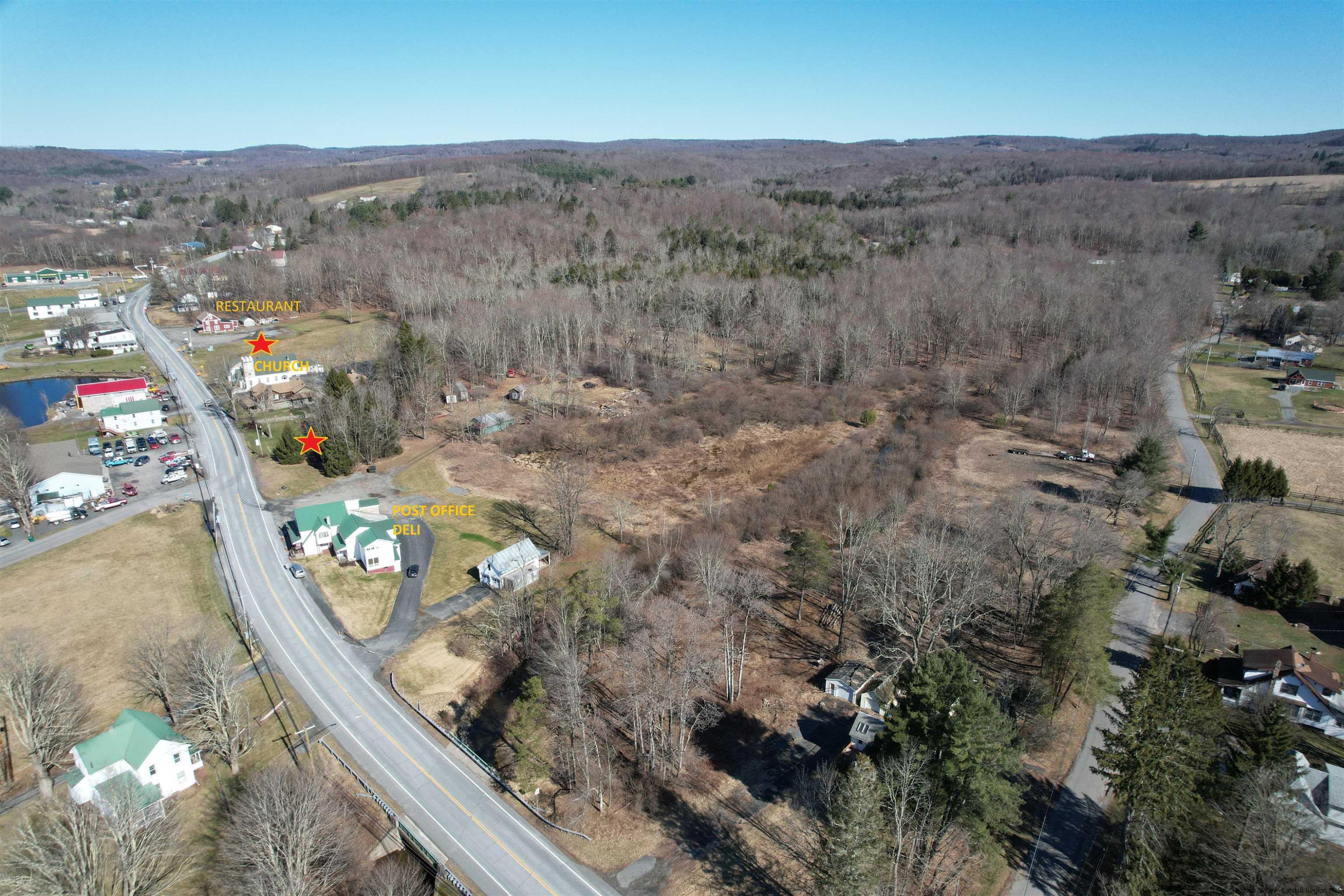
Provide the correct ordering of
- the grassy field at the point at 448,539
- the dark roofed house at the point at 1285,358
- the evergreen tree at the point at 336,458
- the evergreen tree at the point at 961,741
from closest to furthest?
the evergreen tree at the point at 961,741 < the grassy field at the point at 448,539 < the evergreen tree at the point at 336,458 < the dark roofed house at the point at 1285,358

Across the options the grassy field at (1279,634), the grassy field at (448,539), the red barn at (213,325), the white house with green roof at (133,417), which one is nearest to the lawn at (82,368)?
the red barn at (213,325)

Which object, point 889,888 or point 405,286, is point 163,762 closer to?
point 889,888

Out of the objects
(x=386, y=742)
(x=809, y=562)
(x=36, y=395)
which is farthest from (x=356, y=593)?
(x=36, y=395)

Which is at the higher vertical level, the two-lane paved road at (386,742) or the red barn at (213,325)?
the red barn at (213,325)

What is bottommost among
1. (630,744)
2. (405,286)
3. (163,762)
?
(630,744)

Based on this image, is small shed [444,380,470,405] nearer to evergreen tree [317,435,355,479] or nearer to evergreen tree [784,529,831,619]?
evergreen tree [317,435,355,479]

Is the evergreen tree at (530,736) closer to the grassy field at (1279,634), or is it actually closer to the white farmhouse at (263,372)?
the grassy field at (1279,634)

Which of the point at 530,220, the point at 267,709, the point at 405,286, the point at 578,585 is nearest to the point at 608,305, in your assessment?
the point at 405,286
